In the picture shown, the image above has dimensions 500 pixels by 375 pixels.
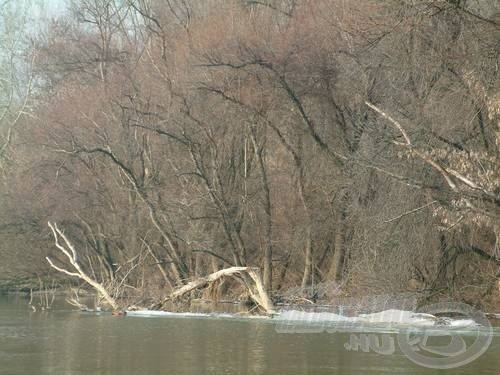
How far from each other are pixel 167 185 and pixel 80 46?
9.90 m

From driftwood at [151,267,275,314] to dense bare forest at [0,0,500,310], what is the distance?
2.10m

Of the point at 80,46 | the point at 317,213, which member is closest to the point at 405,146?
the point at 317,213

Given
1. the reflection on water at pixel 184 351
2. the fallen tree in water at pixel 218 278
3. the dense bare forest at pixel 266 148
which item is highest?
the dense bare forest at pixel 266 148

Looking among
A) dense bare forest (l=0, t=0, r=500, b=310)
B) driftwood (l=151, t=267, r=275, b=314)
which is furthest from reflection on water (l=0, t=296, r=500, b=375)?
dense bare forest (l=0, t=0, r=500, b=310)

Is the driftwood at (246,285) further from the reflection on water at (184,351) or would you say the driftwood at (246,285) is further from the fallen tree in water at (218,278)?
the reflection on water at (184,351)

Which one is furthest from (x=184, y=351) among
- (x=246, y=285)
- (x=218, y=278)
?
(x=218, y=278)

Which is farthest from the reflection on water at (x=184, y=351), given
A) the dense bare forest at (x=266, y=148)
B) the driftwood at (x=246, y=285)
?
the dense bare forest at (x=266, y=148)

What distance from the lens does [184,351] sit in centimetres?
1838

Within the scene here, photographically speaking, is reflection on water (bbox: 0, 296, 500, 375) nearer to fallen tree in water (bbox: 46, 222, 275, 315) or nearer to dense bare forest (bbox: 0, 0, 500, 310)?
fallen tree in water (bbox: 46, 222, 275, 315)

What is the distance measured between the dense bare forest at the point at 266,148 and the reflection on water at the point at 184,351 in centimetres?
363

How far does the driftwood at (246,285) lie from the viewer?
26.2 meters

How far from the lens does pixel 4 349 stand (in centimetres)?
1923

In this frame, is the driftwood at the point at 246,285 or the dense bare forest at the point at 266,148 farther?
the driftwood at the point at 246,285

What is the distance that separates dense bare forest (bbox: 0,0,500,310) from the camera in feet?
73.0
